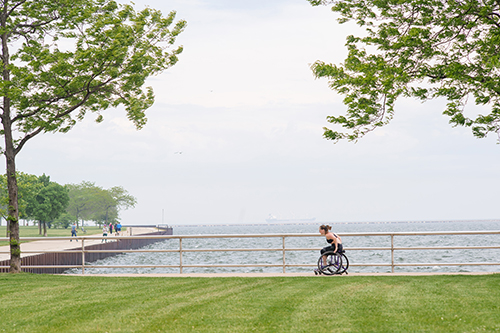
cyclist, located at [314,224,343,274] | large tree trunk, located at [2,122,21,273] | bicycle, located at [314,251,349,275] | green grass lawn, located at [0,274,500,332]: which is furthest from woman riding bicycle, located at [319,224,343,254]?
large tree trunk, located at [2,122,21,273]

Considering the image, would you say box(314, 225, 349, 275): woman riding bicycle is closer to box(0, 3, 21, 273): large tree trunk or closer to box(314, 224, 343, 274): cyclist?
box(314, 224, 343, 274): cyclist

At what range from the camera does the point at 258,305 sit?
956 cm

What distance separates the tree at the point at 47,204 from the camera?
8612 cm

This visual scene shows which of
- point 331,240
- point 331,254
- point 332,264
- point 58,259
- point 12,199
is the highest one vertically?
point 12,199

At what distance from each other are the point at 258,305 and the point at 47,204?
276ft

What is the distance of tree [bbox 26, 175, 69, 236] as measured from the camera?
283ft

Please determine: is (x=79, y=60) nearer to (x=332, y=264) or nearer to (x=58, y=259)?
(x=332, y=264)

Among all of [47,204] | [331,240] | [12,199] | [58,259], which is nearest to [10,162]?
[12,199]

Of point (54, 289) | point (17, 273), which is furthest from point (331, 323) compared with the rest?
Result: point (17, 273)

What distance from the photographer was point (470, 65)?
558 inches

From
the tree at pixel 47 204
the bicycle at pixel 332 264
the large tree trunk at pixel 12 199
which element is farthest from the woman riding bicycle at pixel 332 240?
the tree at pixel 47 204

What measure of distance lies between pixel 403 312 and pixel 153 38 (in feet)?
45.9

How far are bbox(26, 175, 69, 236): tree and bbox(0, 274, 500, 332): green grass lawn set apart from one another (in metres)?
77.4

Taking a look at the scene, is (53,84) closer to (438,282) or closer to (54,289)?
(54,289)
